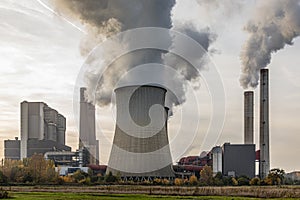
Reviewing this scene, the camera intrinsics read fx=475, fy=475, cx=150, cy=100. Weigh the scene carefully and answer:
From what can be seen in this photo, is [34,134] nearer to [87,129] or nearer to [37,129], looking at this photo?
[37,129]

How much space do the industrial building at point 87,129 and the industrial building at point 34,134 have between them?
791 centimetres

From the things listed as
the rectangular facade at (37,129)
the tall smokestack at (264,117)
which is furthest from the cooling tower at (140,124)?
the rectangular facade at (37,129)

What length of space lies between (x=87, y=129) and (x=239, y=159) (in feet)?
92.8

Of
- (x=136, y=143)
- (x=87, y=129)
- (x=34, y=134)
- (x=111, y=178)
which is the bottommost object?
(x=111, y=178)

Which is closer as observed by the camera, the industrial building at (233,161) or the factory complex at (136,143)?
the factory complex at (136,143)

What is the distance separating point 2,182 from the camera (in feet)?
173

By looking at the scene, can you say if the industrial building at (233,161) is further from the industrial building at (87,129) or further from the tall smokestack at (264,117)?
the industrial building at (87,129)

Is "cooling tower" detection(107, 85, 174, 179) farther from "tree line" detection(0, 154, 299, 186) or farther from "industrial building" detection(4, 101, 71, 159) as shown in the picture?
"industrial building" detection(4, 101, 71, 159)

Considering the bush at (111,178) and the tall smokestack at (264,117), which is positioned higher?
the tall smokestack at (264,117)

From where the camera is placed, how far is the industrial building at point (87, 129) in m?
83.7

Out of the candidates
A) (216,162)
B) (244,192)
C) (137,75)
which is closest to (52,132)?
(216,162)

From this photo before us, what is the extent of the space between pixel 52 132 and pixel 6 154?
10195 millimetres

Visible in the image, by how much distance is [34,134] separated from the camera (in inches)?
3620

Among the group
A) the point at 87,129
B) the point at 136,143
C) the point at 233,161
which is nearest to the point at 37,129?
the point at 87,129
